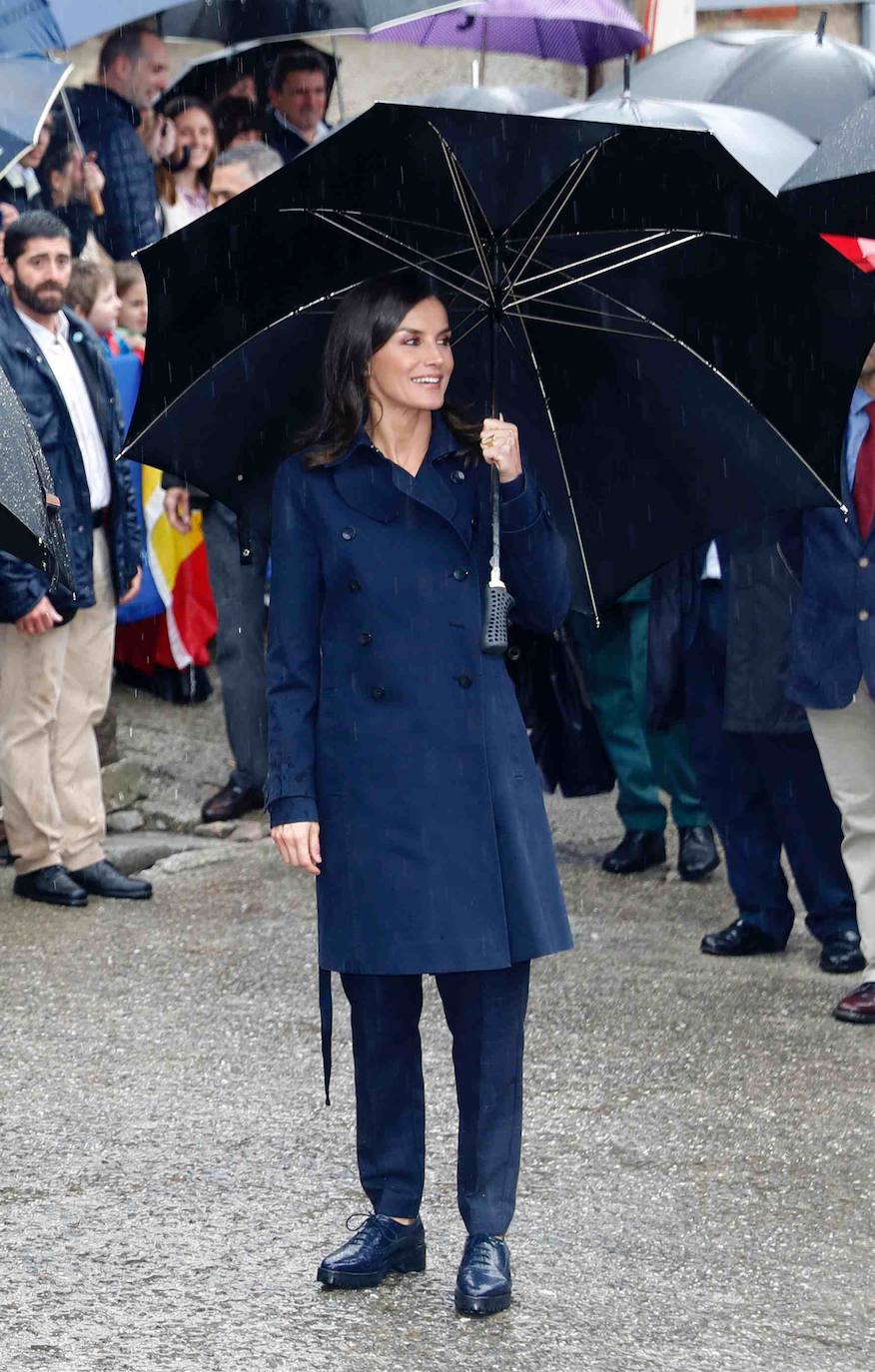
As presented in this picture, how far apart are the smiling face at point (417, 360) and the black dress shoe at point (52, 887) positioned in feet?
12.6

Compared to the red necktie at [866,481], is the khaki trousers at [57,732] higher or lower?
lower

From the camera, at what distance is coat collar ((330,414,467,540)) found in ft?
14.6

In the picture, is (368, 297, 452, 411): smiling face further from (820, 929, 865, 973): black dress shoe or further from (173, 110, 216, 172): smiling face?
(173, 110, 216, 172): smiling face

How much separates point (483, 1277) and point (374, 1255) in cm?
25

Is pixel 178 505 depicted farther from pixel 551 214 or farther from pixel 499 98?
pixel 551 214

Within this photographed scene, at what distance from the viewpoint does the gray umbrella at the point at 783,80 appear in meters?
9.72

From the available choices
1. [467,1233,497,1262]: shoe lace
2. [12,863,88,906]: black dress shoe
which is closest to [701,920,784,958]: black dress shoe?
[12,863,88,906]: black dress shoe

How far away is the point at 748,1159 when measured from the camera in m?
5.42

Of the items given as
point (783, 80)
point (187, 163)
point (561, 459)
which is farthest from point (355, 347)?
point (187, 163)

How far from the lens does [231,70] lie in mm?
11180

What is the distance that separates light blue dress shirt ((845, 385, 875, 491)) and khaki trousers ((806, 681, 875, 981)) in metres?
0.70

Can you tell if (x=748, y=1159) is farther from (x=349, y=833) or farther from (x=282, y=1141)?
(x=349, y=833)

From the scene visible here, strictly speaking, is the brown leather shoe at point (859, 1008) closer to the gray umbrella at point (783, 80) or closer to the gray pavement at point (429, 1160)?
the gray pavement at point (429, 1160)

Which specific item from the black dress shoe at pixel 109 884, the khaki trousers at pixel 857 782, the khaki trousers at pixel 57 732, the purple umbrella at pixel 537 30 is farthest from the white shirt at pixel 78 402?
the purple umbrella at pixel 537 30
